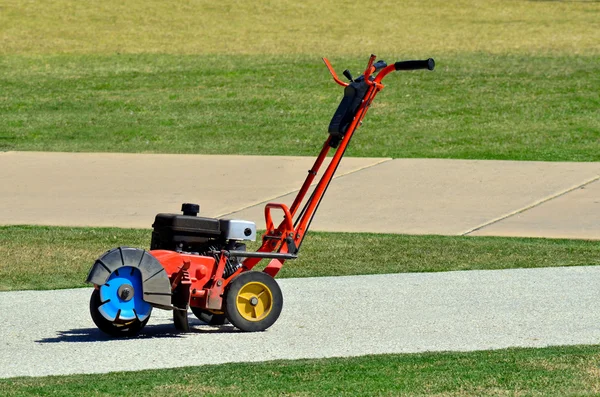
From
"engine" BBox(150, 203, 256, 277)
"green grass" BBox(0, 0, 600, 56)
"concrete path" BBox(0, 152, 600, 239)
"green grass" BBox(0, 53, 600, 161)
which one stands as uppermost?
"green grass" BBox(0, 0, 600, 56)

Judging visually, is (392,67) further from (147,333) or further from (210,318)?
(147,333)

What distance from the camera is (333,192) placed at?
11.0m

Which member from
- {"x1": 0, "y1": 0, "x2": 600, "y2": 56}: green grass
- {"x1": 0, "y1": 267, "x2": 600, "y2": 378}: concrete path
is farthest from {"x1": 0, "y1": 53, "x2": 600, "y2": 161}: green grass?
{"x1": 0, "y1": 267, "x2": 600, "y2": 378}: concrete path

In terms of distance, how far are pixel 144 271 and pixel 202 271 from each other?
1.22ft

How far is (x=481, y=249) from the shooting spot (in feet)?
28.5

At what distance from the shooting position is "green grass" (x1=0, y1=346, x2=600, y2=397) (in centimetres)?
493

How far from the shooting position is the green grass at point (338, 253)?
7.93 m

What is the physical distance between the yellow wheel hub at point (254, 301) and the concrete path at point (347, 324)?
0.37 ft

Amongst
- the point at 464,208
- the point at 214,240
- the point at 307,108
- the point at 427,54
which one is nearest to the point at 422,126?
the point at 307,108

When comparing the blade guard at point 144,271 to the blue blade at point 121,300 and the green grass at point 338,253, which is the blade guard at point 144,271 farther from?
the green grass at point 338,253

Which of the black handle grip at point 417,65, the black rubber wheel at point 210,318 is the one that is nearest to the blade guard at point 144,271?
the black rubber wheel at point 210,318

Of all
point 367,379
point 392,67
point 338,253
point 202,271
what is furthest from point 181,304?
point 338,253

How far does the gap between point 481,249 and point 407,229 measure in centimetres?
92

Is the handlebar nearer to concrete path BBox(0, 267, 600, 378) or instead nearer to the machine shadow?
concrete path BBox(0, 267, 600, 378)
